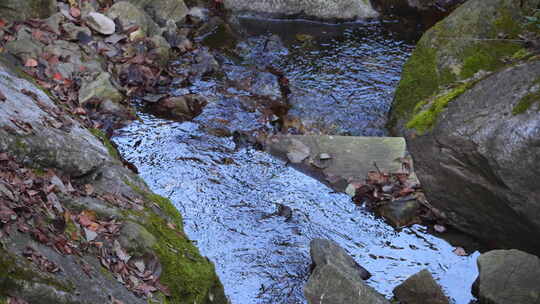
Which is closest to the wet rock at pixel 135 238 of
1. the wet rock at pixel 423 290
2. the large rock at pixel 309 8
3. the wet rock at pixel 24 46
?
the wet rock at pixel 423 290

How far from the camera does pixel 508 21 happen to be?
6.66 m

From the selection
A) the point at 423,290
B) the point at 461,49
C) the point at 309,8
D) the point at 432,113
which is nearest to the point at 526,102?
the point at 432,113

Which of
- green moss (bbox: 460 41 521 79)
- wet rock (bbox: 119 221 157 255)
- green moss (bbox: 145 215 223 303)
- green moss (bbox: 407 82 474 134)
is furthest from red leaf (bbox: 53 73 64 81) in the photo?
green moss (bbox: 460 41 521 79)

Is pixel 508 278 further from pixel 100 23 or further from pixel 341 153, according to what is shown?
pixel 100 23

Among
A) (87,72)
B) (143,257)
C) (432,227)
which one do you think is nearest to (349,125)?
(432,227)

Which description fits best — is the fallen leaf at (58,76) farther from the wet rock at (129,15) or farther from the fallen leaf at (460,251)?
the fallen leaf at (460,251)

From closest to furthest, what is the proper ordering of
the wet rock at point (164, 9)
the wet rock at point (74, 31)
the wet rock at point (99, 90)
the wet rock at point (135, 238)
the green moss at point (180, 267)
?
the wet rock at point (135, 238) < the green moss at point (180, 267) < the wet rock at point (99, 90) < the wet rock at point (74, 31) < the wet rock at point (164, 9)

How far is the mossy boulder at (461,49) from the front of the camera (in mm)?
6574

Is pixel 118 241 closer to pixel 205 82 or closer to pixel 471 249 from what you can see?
pixel 471 249

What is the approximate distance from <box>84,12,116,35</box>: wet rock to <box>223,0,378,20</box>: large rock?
122 inches

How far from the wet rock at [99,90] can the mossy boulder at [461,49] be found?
3.50m

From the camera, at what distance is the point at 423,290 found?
4684 millimetres

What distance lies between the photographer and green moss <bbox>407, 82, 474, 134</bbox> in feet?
17.5

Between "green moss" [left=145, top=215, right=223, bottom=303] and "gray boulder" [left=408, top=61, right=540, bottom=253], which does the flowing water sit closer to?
"gray boulder" [left=408, top=61, right=540, bottom=253]
